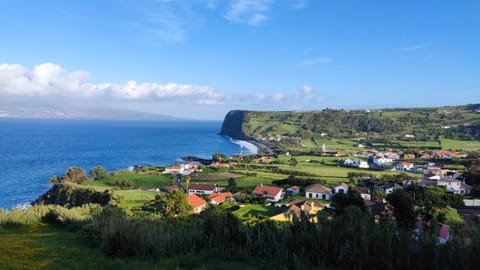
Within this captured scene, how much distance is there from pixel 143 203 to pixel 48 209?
22.3 m

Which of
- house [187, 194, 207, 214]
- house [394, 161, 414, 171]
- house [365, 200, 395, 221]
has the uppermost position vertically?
house [365, 200, 395, 221]

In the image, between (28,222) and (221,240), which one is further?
(28,222)

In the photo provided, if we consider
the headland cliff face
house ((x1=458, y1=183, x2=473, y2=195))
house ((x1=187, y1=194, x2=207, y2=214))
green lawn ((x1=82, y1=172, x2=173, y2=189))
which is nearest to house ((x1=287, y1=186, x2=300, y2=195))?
house ((x1=187, y1=194, x2=207, y2=214))

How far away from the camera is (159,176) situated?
190 feet

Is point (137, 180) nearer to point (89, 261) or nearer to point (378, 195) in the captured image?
point (378, 195)

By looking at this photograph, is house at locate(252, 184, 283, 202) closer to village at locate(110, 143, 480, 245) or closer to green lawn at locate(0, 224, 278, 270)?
village at locate(110, 143, 480, 245)

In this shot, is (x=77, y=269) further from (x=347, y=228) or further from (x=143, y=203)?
(x=143, y=203)

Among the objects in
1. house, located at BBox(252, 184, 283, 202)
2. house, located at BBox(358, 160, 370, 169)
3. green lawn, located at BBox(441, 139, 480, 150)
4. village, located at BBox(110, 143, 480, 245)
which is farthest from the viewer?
green lawn, located at BBox(441, 139, 480, 150)

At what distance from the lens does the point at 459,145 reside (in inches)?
3718

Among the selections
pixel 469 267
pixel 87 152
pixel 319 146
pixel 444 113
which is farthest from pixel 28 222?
pixel 444 113

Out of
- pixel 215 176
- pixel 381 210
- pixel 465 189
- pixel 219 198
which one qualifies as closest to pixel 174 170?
pixel 215 176

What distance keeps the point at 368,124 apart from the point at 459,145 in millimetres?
47404

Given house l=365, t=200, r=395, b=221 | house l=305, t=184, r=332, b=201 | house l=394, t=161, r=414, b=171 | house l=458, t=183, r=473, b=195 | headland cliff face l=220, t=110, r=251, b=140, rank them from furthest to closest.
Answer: headland cliff face l=220, t=110, r=251, b=140 → house l=394, t=161, r=414, b=171 → house l=458, t=183, r=473, b=195 → house l=305, t=184, r=332, b=201 → house l=365, t=200, r=395, b=221

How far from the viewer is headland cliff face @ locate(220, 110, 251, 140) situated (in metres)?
161
